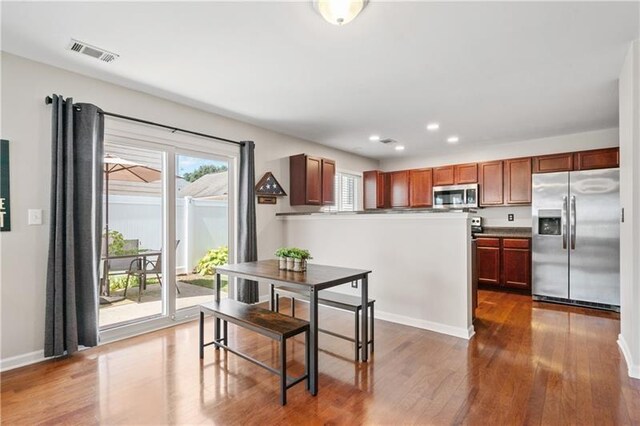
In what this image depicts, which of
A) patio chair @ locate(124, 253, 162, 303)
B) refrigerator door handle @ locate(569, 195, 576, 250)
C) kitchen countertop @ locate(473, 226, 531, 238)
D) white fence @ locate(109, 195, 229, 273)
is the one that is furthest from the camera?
kitchen countertop @ locate(473, 226, 531, 238)

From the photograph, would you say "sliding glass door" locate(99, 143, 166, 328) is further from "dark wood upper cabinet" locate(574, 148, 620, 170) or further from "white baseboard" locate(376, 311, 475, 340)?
"dark wood upper cabinet" locate(574, 148, 620, 170)

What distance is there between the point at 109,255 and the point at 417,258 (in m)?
3.36

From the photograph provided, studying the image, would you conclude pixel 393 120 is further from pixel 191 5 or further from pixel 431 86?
pixel 191 5

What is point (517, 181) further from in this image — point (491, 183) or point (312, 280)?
point (312, 280)

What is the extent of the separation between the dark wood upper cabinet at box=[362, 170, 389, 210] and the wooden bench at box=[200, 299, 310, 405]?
454 centimetres

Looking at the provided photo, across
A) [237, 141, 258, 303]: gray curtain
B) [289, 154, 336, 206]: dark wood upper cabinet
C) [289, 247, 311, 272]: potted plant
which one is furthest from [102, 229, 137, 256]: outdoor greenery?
[289, 154, 336, 206]: dark wood upper cabinet

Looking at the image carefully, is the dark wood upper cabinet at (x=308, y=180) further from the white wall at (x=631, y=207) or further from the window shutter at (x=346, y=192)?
the white wall at (x=631, y=207)

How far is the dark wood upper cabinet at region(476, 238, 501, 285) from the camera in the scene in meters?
5.40

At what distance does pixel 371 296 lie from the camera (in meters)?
4.11

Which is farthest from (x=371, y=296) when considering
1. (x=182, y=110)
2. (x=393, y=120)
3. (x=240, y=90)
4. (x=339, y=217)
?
(x=182, y=110)

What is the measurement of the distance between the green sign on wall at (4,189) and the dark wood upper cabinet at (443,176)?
20.5 ft

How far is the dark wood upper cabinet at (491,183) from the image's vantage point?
5688 millimetres

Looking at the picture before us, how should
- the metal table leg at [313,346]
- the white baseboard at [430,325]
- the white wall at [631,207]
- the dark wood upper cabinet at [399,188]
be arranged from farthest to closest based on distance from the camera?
the dark wood upper cabinet at [399,188], the white baseboard at [430,325], the white wall at [631,207], the metal table leg at [313,346]

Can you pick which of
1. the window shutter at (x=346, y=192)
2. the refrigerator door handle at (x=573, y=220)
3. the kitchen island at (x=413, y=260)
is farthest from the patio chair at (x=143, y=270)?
the refrigerator door handle at (x=573, y=220)
